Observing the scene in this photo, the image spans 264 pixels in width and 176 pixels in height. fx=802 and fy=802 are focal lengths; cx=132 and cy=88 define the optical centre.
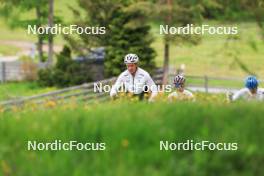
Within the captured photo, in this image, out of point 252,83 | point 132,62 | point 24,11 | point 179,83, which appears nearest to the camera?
point 252,83

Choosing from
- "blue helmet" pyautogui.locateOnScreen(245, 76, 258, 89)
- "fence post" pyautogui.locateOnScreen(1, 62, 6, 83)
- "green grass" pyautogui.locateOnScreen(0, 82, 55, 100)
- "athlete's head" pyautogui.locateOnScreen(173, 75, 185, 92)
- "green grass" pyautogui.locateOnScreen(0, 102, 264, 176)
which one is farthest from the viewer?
"fence post" pyautogui.locateOnScreen(1, 62, 6, 83)

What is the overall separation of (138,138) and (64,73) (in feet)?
99.5

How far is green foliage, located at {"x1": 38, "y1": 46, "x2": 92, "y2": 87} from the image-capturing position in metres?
35.8

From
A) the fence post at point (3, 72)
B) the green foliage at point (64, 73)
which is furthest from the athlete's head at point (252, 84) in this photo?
the fence post at point (3, 72)

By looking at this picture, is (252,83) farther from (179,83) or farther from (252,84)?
(179,83)

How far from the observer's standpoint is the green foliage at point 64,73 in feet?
117

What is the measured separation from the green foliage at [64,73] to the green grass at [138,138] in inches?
1142

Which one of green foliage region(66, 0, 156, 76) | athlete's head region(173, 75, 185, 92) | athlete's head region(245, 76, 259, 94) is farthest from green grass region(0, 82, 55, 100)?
A: athlete's head region(245, 76, 259, 94)

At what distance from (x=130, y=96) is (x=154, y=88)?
4.28ft

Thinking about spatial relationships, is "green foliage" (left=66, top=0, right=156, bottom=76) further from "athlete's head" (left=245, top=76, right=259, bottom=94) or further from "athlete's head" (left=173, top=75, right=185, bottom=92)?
"athlete's head" (left=245, top=76, right=259, bottom=94)

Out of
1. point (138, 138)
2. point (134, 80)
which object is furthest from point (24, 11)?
point (138, 138)

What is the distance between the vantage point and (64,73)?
118 feet

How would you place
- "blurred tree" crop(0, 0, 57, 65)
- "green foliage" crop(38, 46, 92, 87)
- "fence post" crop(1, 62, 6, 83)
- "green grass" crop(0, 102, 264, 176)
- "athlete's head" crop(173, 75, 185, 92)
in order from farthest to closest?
"fence post" crop(1, 62, 6, 83) < "blurred tree" crop(0, 0, 57, 65) < "green foliage" crop(38, 46, 92, 87) < "athlete's head" crop(173, 75, 185, 92) < "green grass" crop(0, 102, 264, 176)

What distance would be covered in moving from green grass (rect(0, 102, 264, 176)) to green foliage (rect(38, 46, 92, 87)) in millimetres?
28998
